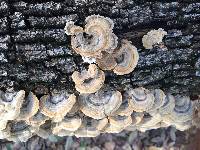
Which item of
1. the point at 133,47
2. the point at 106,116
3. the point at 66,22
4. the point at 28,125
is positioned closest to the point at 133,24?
the point at 133,47

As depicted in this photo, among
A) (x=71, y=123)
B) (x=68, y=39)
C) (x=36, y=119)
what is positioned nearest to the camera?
(x=68, y=39)

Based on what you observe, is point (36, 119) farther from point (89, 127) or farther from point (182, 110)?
point (182, 110)

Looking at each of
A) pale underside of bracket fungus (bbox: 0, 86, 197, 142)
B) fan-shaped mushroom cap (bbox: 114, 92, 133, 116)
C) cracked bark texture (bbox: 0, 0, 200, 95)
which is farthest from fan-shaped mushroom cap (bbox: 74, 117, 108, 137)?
cracked bark texture (bbox: 0, 0, 200, 95)

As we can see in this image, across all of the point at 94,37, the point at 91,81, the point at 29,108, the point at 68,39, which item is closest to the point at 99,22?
the point at 94,37

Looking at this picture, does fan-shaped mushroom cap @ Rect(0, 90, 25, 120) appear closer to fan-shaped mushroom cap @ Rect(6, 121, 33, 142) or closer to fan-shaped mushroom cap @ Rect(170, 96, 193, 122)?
fan-shaped mushroom cap @ Rect(6, 121, 33, 142)

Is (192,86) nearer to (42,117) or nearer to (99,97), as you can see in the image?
(99,97)

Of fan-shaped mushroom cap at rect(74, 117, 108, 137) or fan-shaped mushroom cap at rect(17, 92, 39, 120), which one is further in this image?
fan-shaped mushroom cap at rect(74, 117, 108, 137)
